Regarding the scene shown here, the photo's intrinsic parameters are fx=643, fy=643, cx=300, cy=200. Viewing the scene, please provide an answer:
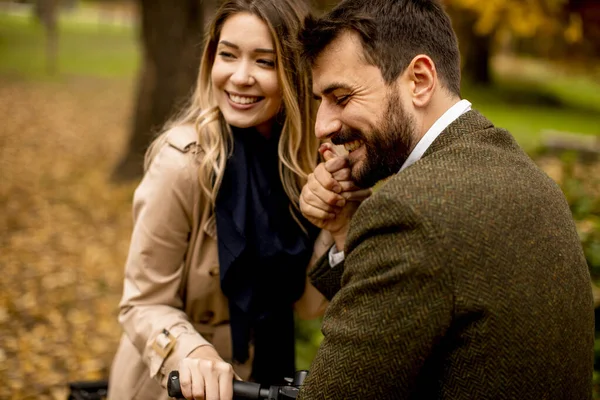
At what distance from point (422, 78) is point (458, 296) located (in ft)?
2.62

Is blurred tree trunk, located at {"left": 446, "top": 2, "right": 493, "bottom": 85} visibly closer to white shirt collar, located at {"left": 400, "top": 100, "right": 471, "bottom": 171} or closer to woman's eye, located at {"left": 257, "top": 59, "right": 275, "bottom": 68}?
woman's eye, located at {"left": 257, "top": 59, "right": 275, "bottom": 68}

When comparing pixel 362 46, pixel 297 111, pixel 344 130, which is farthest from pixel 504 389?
pixel 297 111

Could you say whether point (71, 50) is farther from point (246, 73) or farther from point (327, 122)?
point (327, 122)

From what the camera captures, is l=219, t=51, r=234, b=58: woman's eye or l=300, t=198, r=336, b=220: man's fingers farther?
l=219, t=51, r=234, b=58: woman's eye

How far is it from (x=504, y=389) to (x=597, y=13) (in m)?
10.5

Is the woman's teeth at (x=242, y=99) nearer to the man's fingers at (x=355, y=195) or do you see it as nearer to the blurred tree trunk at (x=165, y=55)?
the man's fingers at (x=355, y=195)

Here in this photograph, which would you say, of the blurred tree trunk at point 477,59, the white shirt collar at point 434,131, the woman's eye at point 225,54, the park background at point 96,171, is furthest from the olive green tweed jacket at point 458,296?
the blurred tree trunk at point 477,59

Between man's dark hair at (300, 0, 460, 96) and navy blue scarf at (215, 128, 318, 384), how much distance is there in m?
0.74

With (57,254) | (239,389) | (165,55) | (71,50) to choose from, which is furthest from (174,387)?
(71,50)

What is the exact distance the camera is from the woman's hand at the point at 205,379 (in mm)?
2240

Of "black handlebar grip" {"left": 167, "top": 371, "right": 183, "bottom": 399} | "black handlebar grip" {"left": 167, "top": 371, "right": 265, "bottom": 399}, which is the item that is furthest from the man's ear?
"black handlebar grip" {"left": 167, "top": 371, "right": 183, "bottom": 399}

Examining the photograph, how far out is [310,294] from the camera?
116 inches

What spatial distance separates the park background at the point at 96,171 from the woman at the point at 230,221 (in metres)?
0.63

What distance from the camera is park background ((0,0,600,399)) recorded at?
5195 mm
